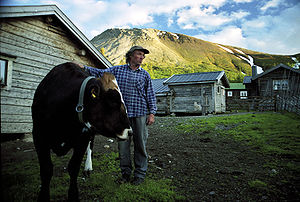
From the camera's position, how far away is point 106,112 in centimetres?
220

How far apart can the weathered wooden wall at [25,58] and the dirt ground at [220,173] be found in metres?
1.41

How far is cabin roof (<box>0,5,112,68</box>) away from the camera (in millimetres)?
6145

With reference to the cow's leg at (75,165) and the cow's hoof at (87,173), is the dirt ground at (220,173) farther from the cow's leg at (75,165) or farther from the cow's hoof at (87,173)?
the cow's hoof at (87,173)

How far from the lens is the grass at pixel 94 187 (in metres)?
2.64

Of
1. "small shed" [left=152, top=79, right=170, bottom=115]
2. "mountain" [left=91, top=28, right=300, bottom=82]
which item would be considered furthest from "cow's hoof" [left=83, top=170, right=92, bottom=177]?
"mountain" [left=91, top=28, right=300, bottom=82]

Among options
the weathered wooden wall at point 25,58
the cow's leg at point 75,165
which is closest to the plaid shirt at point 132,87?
the cow's leg at point 75,165

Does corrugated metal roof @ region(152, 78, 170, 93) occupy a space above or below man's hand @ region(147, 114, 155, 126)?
above

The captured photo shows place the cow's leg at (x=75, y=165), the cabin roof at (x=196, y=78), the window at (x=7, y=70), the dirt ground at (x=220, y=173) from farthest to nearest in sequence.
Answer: the cabin roof at (x=196, y=78)
the window at (x=7, y=70)
the dirt ground at (x=220, y=173)
the cow's leg at (x=75, y=165)

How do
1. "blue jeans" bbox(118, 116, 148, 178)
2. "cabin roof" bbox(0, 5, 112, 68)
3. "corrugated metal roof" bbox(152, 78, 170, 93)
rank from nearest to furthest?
"blue jeans" bbox(118, 116, 148, 178) < "cabin roof" bbox(0, 5, 112, 68) < "corrugated metal roof" bbox(152, 78, 170, 93)

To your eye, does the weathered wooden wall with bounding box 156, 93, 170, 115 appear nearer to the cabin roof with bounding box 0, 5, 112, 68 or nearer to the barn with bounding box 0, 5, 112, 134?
the cabin roof with bounding box 0, 5, 112, 68

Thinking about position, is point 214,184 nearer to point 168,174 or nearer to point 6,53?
point 168,174

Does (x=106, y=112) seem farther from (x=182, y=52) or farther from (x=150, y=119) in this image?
(x=182, y=52)

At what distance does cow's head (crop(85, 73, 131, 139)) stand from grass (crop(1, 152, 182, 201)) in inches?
42.0

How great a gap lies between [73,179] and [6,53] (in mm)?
6045
